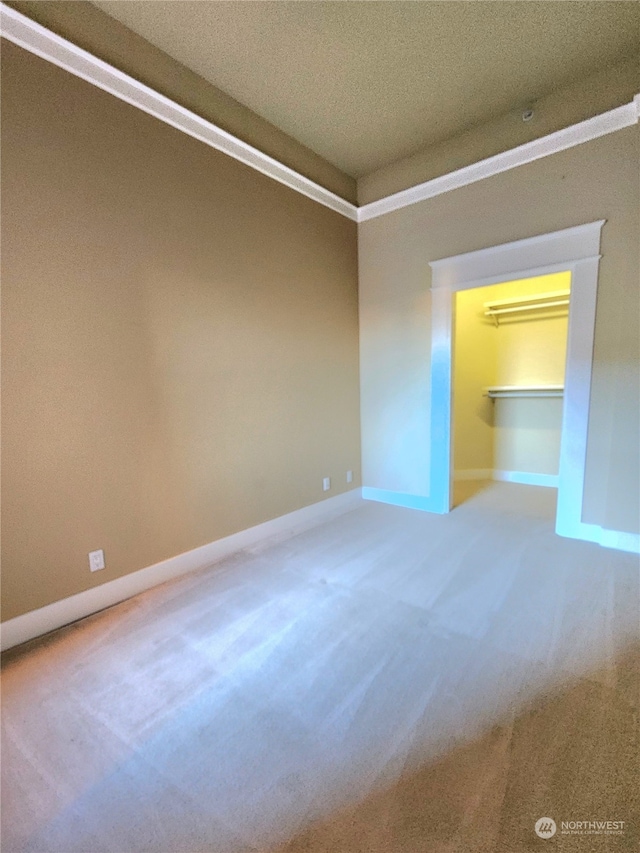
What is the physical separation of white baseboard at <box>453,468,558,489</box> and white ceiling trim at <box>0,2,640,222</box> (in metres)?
2.97

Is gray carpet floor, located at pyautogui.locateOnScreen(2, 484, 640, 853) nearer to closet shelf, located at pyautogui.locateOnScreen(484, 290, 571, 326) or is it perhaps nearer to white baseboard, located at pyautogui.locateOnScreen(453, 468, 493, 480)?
white baseboard, located at pyautogui.locateOnScreen(453, 468, 493, 480)

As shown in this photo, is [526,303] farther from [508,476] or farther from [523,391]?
[508,476]

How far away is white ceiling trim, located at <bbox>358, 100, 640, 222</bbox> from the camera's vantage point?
2.37 meters

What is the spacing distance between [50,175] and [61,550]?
1.95 metres

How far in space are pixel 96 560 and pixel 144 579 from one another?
33 cm

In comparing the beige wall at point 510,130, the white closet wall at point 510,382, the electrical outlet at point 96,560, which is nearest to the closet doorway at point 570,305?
the beige wall at point 510,130

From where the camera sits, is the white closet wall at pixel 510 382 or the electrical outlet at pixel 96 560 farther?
the white closet wall at pixel 510 382

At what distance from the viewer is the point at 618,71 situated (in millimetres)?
2381

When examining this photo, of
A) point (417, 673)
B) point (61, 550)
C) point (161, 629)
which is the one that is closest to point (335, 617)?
point (417, 673)

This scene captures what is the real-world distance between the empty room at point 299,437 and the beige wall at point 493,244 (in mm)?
22

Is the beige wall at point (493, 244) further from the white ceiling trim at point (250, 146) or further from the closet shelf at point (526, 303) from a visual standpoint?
the closet shelf at point (526, 303)

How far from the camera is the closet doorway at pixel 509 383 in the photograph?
4039 mm

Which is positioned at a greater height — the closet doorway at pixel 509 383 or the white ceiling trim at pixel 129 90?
the white ceiling trim at pixel 129 90

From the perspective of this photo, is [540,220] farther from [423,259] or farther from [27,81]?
[27,81]
